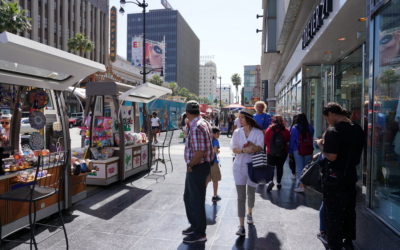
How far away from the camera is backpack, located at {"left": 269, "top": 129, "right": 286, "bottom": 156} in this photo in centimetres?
627

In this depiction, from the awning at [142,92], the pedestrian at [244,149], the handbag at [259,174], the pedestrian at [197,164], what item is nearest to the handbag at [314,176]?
the handbag at [259,174]

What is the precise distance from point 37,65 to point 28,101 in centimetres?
115

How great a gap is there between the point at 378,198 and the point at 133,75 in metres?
65.5

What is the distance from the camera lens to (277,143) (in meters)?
6.27

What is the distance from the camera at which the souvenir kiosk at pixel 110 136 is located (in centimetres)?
665

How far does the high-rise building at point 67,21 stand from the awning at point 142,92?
35285 mm

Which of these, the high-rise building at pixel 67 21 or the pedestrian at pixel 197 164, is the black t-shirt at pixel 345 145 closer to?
the pedestrian at pixel 197 164

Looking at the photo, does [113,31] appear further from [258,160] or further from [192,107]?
[258,160]

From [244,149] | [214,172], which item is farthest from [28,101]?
[244,149]

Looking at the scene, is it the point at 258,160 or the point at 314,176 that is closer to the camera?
the point at 314,176

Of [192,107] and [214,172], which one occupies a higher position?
[192,107]

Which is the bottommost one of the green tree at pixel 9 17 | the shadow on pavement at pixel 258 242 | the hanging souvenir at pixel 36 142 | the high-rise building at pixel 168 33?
the shadow on pavement at pixel 258 242

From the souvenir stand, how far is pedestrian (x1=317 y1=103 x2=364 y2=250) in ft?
9.72

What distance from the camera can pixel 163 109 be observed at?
1073 inches
